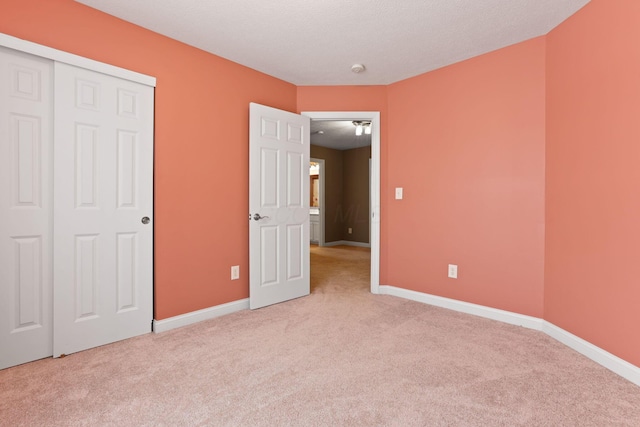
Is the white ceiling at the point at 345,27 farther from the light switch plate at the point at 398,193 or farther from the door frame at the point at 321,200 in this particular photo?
the door frame at the point at 321,200

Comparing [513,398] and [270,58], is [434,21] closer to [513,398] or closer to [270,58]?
[270,58]

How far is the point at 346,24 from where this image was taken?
2.38 metres

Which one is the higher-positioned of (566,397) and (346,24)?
(346,24)

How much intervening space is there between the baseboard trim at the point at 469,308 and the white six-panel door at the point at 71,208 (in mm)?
2475

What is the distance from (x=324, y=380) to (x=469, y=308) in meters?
1.82

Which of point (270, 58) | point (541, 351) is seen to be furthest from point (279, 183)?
point (541, 351)

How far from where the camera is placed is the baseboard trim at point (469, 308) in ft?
8.54

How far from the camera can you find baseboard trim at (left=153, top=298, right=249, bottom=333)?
8.24 feet

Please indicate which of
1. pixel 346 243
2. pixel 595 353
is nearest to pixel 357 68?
pixel 595 353

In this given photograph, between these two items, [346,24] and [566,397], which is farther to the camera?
[346,24]

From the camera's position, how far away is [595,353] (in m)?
2.03

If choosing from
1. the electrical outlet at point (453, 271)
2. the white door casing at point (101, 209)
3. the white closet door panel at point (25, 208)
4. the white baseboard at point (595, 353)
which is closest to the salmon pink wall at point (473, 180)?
the electrical outlet at point (453, 271)

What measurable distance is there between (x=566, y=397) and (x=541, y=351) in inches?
23.1

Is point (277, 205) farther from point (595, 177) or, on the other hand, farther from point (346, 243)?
point (346, 243)
